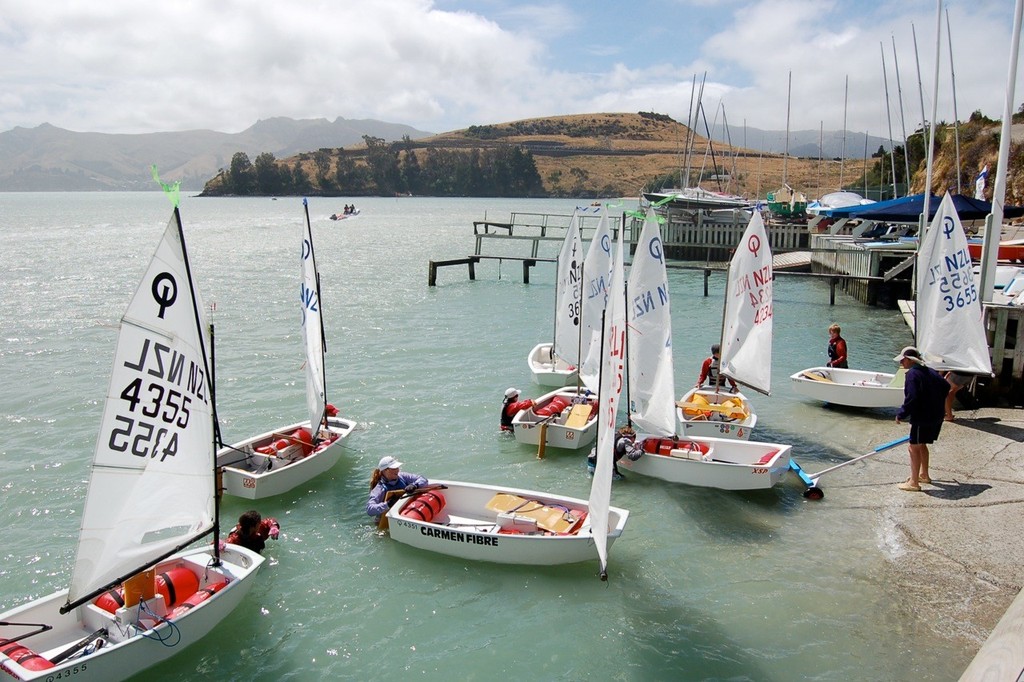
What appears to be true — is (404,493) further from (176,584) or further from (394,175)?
(394,175)

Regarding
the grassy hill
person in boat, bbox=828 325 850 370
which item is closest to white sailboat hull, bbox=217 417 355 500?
person in boat, bbox=828 325 850 370

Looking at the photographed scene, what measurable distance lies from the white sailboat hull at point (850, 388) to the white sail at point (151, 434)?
12.9 m

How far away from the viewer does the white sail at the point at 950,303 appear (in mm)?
14117

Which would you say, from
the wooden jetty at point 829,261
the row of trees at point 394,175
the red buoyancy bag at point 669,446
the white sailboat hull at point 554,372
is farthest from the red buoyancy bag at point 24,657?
the row of trees at point 394,175

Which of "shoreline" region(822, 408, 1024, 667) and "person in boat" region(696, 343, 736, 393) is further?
"person in boat" region(696, 343, 736, 393)

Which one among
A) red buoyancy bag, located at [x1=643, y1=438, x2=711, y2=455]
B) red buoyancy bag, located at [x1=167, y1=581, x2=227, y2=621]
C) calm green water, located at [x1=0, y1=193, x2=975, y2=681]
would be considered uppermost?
red buoyancy bag, located at [x1=643, y1=438, x2=711, y2=455]

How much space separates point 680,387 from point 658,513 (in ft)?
25.3

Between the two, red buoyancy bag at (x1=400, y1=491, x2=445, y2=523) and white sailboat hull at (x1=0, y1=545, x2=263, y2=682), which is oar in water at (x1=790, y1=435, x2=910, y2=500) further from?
white sailboat hull at (x1=0, y1=545, x2=263, y2=682)

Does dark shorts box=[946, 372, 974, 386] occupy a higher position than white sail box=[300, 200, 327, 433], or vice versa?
white sail box=[300, 200, 327, 433]

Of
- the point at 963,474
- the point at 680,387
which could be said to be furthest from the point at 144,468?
the point at 680,387

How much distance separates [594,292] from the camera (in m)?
16.7

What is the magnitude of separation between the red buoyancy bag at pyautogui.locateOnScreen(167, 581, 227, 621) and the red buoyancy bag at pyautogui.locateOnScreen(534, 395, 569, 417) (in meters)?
7.58

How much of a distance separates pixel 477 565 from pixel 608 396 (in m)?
3.31

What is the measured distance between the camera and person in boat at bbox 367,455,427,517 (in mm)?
11328
